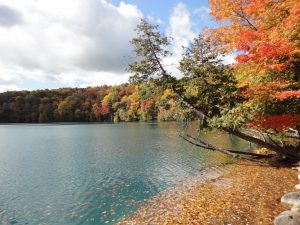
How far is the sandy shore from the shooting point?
13900 millimetres

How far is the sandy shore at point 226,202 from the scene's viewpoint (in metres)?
13.9

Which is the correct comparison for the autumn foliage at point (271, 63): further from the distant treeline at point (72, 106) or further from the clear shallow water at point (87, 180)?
the distant treeline at point (72, 106)

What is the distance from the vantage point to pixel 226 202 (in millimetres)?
16281

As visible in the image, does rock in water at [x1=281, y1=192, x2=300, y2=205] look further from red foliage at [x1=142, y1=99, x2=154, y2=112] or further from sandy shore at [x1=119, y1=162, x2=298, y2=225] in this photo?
red foliage at [x1=142, y1=99, x2=154, y2=112]

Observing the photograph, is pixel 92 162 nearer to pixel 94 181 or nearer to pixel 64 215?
pixel 94 181

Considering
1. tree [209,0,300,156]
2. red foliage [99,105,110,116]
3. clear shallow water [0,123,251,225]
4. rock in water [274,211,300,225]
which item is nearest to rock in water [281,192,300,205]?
rock in water [274,211,300,225]

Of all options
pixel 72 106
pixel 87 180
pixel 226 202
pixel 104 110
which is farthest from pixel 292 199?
pixel 72 106

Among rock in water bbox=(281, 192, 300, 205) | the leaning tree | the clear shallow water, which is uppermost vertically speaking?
the leaning tree

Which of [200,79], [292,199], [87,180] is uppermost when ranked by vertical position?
[200,79]

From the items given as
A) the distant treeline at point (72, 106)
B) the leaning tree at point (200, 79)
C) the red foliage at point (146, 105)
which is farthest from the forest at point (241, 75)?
the distant treeline at point (72, 106)

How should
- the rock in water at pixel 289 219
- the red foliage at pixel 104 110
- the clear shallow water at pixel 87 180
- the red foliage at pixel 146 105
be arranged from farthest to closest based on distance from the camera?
the red foliage at pixel 104 110 → the red foliage at pixel 146 105 → the clear shallow water at pixel 87 180 → the rock in water at pixel 289 219

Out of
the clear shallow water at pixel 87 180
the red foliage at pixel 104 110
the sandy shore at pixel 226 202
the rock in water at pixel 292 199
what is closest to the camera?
the sandy shore at pixel 226 202

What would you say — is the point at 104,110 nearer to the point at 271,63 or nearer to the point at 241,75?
the point at 241,75

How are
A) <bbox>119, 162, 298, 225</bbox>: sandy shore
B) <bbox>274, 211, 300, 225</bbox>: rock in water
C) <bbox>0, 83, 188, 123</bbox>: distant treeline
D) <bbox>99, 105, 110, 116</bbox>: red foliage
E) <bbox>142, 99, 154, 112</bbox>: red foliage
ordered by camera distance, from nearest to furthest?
<bbox>274, 211, 300, 225</bbox>: rock in water < <bbox>119, 162, 298, 225</bbox>: sandy shore < <bbox>142, 99, 154, 112</bbox>: red foliage < <bbox>0, 83, 188, 123</bbox>: distant treeline < <bbox>99, 105, 110, 116</bbox>: red foliage
